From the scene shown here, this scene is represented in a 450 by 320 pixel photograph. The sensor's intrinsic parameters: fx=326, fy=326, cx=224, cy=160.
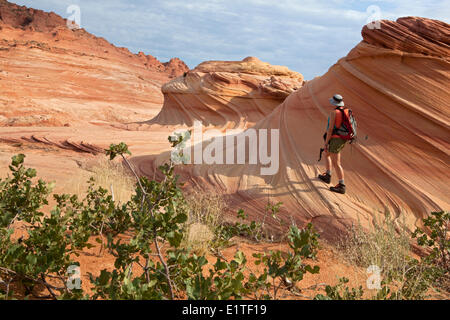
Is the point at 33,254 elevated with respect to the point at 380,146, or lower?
lower

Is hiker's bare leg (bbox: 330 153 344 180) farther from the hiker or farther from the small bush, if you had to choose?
the small bush

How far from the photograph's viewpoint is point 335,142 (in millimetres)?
4930

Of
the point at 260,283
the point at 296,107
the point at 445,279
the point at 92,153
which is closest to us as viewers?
the point at 260,283

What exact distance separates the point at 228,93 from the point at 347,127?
12303 millimetres

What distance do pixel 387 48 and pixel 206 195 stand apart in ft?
13.3

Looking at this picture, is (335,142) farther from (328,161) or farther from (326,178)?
(326,178)

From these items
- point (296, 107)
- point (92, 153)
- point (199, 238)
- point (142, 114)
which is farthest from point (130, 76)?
point (199, 238)

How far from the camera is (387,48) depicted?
5520mm

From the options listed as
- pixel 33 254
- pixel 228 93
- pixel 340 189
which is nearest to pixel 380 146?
pixel 340 189

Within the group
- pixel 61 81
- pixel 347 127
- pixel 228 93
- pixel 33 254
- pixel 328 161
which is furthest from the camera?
pixel 61 81

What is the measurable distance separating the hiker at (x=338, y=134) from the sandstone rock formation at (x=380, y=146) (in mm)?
252

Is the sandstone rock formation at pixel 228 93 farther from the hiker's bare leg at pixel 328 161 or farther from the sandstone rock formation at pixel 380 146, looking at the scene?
the hiker's bare leg at pixel 328 161

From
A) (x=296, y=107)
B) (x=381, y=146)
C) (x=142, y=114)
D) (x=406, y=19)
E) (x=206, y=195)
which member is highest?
(x=142, y=114)
